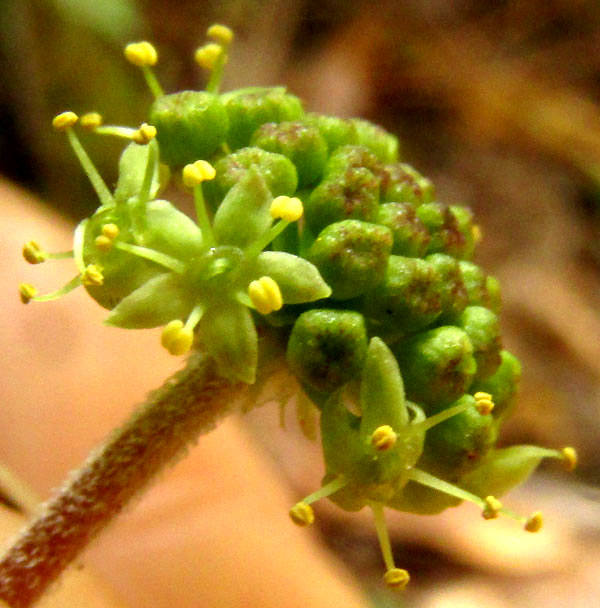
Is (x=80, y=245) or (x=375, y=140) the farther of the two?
(x=375, y=140)

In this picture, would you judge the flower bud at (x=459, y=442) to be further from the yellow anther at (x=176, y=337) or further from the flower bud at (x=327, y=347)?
the yellow anther at (x=176, y=337)

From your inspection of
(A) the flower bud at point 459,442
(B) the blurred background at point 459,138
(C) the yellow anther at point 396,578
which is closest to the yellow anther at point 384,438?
(A) the flower bud at point 459,442

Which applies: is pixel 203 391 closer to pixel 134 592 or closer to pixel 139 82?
pixel 134 592

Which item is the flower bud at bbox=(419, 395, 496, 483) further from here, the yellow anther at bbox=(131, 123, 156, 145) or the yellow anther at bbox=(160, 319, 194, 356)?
the yellow anther at bbox=(131, 123, 156, 145)

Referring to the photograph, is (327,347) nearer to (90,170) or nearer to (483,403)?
(483,403)

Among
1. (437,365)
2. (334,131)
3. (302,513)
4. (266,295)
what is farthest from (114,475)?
(334,131)

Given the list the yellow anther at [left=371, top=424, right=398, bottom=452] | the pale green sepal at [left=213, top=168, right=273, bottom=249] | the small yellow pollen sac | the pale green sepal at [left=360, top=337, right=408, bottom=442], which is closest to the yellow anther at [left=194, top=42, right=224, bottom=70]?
the small yellow pollen sac
